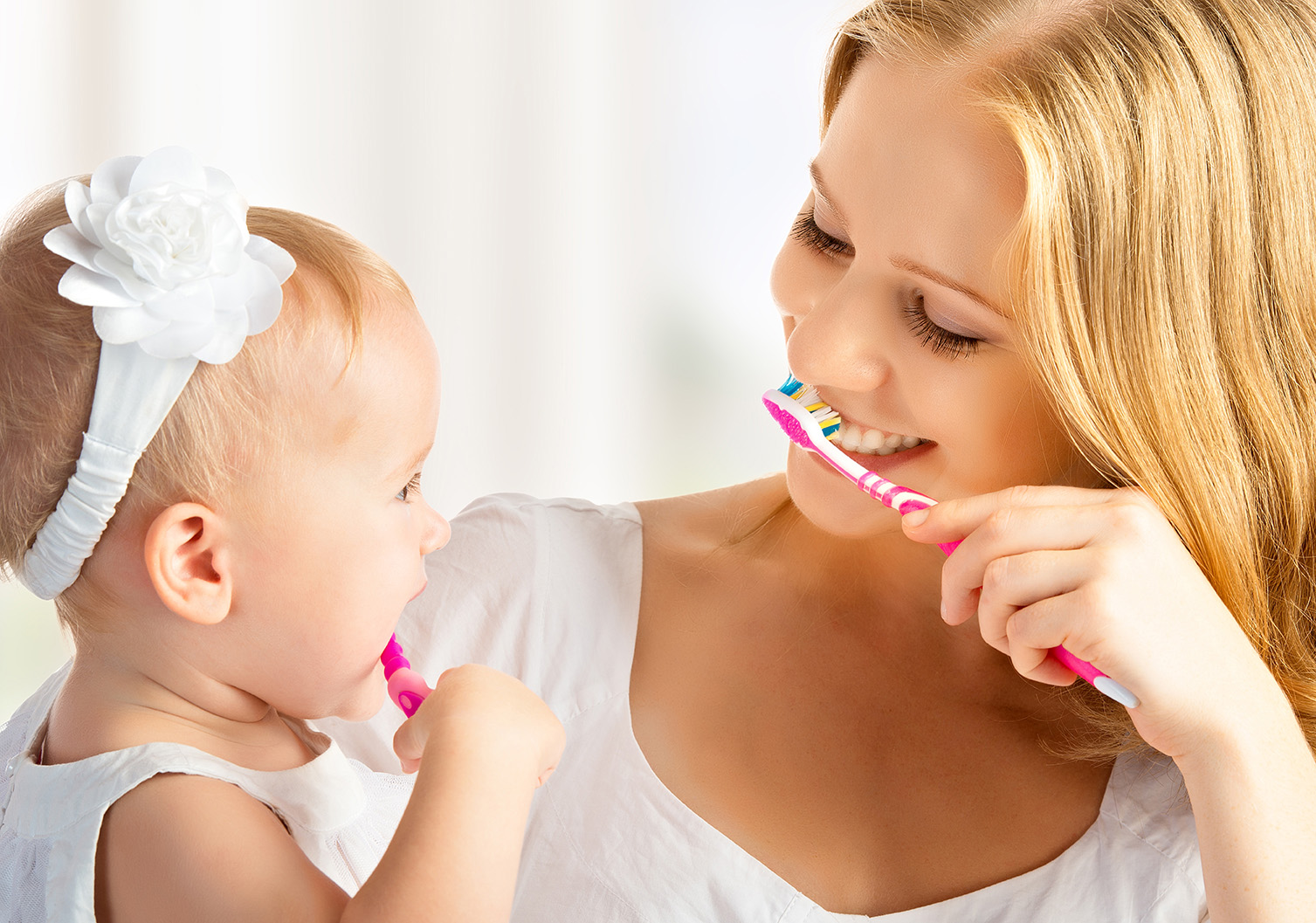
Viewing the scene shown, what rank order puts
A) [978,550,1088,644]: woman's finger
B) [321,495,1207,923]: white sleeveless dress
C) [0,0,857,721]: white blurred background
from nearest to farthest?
[978,550,1088,644]: woman's finger
[321,495,1207,923]: white sleeveless dress
[0,0,857,721]: white blurred background

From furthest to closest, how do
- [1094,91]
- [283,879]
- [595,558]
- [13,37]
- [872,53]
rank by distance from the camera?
1. [13,37]
2. [595,558]
3. [872,53]
4. [1094,91]
5. [283,879]

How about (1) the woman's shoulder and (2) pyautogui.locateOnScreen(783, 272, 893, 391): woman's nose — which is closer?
(2) pyautogui.locateOnScreen(783, 272, 893, 391): woman's nose

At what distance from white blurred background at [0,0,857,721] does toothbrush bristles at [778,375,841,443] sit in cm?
135

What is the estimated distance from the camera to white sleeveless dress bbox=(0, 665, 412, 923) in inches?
38.0

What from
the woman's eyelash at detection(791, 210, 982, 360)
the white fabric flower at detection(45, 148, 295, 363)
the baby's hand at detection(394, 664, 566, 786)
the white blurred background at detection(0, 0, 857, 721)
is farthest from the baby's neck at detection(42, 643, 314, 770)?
the white blurred background at detection(0, 0, 857, 721)

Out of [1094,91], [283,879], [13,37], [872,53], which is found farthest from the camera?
[13,37]

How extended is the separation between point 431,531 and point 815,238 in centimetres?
52

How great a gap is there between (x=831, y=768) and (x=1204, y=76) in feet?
2.52

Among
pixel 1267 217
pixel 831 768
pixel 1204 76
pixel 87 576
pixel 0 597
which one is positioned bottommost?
pixel 0 597

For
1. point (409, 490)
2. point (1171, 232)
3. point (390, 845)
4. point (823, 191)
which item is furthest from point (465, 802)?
point (1171, 232)

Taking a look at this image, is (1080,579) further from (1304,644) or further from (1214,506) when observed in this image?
(1304,644)

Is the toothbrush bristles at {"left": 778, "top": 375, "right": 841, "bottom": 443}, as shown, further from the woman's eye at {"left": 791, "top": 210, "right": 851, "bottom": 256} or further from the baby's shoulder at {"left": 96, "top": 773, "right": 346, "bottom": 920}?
the baby's shoulder at {"left": 96, "top": 773, "right": 346, "bottom": 920}

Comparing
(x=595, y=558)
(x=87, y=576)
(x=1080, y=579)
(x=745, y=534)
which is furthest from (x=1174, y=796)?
(x=87, y=576)

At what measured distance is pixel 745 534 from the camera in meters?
1.53
